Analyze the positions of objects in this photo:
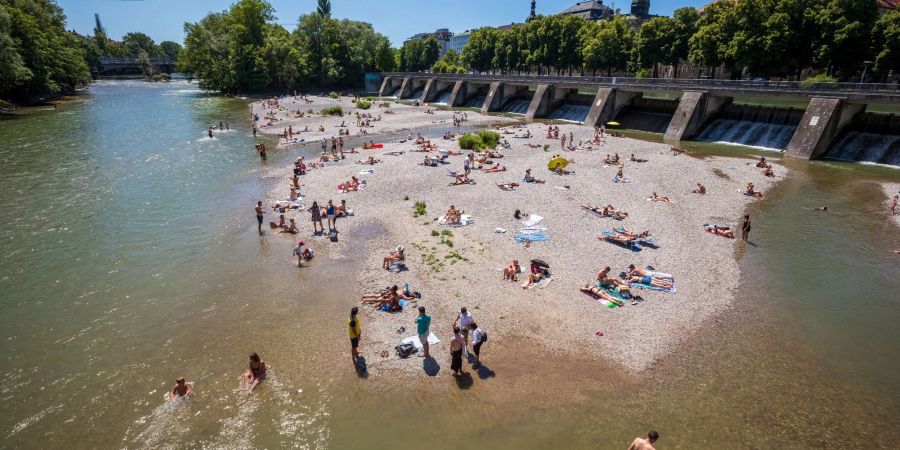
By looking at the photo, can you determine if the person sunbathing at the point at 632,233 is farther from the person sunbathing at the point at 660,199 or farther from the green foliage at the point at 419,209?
the green foliage at the point at 419,209

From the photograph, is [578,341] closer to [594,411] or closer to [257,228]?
[594,411]

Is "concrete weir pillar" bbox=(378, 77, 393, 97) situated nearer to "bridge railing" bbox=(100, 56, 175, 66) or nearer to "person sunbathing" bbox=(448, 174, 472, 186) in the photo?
"person sunbathing" bbox=(448, 174, 472, 186)

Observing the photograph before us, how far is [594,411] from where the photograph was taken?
33.5 feet

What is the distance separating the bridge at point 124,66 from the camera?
16288cm

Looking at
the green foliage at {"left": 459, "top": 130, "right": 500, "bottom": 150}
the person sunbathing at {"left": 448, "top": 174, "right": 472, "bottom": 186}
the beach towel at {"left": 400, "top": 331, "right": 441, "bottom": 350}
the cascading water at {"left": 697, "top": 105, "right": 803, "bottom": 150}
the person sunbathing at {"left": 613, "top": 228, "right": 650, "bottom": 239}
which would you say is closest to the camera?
the beach towel at {"left": 400, "top": 331, "right": 441, "bottom": 350}

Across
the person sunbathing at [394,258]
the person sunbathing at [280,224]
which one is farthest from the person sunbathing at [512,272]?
the person sunbathing at [280,224]

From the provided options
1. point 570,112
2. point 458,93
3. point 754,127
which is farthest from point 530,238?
point 458,93

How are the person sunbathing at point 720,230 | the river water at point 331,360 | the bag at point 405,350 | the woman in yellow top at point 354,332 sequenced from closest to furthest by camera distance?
the river water at point 331,360, the woman in yellow top at point 354,332, the bag at point 405,350, the person sunbathing at point 720,230

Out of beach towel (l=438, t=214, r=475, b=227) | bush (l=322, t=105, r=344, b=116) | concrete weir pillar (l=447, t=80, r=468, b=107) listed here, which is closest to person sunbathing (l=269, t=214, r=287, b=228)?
beach towel (l=438, t=214, r=475, b=227)

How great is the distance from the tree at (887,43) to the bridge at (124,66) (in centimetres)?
20638

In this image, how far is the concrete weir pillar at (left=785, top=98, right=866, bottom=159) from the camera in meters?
33.3

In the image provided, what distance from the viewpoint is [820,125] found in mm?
33594

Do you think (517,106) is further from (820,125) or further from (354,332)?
(354,332)

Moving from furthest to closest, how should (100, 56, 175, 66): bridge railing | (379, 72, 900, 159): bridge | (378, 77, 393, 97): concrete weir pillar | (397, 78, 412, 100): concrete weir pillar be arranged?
(100, 56, 175, 66): bridge railing, (378, 77, 393, 97): concrete weir pillar, (397, 78, 412, 100): concrete weir pillar, (379, 72, 900, 159): bridge
